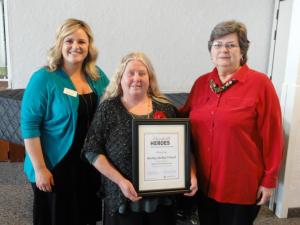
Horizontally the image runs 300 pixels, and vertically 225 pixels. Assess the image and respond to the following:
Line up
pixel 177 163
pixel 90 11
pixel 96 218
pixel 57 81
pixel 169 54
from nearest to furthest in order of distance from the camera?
pixel 177 163 → pixel 57 81 → pixel 96 218 → pixel 90 11 → pixel 169 54

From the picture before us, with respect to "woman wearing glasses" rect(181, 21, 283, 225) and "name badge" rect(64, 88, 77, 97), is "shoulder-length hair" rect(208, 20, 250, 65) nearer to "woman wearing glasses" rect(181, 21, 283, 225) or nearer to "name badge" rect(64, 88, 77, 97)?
"woman wearing glasses" rect(181, 21, 283, 225)

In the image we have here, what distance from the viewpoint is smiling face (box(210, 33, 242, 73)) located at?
1273 mm

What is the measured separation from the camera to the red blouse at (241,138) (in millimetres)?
1251

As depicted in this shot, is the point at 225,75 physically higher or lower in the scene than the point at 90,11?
lower

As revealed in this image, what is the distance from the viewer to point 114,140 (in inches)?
47.5

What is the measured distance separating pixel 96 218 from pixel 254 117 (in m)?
1.07

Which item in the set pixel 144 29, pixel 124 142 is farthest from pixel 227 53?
pixel 144 29

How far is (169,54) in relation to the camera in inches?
146

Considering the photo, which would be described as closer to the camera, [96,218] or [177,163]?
[177,163]

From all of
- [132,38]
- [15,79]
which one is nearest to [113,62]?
[132,38]

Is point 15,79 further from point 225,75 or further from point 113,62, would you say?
point 225,75

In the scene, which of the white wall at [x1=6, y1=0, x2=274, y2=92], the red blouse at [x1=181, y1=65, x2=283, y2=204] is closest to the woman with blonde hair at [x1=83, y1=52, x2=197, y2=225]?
the red blouse at [x1=181, y1=65, x2=283, y2=204]

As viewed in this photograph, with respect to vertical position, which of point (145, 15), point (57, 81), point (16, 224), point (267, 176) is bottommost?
point (16, 224)

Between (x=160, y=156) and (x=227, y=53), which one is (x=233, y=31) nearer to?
(x=227, y=53)
